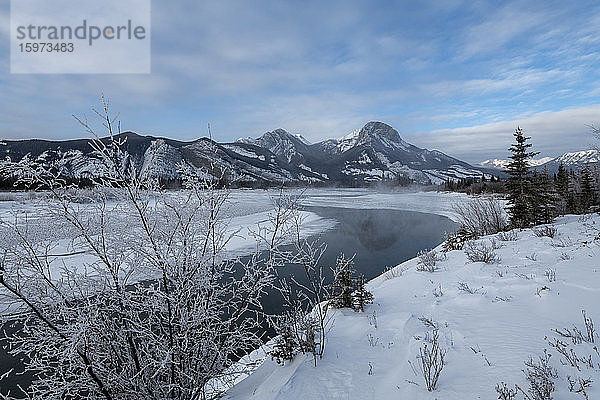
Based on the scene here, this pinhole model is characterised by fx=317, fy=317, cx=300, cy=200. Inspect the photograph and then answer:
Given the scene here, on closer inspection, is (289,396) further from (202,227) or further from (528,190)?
(528,190)

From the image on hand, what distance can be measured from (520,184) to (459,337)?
16.7m

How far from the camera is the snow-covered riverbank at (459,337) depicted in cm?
351

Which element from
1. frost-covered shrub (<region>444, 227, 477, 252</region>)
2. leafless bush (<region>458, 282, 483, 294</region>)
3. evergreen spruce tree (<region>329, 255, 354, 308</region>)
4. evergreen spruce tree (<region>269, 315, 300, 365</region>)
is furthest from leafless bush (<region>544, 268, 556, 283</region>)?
frost-covered shrub (<region>444, 227, 477, 252</region>)

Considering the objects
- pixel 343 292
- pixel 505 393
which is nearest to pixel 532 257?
pixel 343 292

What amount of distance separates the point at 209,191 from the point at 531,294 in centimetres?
574

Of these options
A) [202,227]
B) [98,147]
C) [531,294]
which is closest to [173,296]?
[202,227]

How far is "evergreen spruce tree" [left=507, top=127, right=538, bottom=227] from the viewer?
17.2m

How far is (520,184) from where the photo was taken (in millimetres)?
17641

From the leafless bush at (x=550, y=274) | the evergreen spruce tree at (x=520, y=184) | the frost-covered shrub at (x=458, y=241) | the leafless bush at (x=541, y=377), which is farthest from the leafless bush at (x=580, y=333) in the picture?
the evergreen spruce tree at (x=520, y=184)

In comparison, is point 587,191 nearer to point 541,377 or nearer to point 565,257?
point 565,257

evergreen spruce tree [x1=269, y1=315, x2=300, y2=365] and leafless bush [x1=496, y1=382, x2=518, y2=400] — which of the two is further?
evergreen spruce tree [x1=269, y1=315, x2=300, y2=365]

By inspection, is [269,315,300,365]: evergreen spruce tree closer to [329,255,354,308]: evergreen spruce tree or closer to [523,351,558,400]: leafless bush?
[329,255,354,308]: evergreen spruce tree

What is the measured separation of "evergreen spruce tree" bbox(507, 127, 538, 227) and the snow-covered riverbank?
1072 cm

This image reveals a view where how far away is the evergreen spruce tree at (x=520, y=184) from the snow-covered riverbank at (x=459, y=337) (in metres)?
10.7
